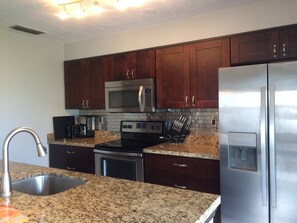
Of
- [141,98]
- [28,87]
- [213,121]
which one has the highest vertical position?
[28,87]

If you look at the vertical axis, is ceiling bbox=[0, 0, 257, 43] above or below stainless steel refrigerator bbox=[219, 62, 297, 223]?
above

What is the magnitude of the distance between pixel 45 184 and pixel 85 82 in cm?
212

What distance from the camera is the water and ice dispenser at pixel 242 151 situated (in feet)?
6.72

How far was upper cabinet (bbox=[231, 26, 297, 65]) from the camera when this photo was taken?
2252 mm

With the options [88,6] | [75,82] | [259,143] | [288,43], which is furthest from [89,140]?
[288,43]

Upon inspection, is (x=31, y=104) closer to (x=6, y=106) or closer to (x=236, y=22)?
(x=6, y=106)

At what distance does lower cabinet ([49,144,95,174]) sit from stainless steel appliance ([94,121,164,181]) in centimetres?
19

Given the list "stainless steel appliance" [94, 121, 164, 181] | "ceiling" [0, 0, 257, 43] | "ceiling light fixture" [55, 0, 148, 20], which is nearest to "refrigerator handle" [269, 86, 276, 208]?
"ceiling" [0, 0, 257, 43]

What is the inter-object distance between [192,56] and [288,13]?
97 cm

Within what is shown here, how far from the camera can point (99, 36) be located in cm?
351

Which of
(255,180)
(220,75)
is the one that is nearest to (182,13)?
(220,75)

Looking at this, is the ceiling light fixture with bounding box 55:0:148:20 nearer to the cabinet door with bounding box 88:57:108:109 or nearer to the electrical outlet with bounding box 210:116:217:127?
the cabinet door with bounding box 88:57:108:109

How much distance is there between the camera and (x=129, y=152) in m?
2.77

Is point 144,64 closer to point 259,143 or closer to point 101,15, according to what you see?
point 101,15
